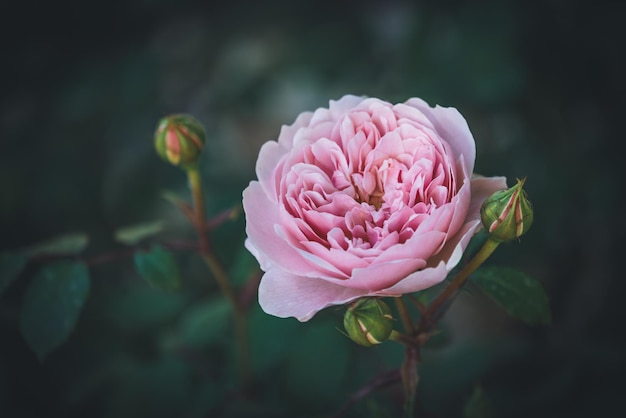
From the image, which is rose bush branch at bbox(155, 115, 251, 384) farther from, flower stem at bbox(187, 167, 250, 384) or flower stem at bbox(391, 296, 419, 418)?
flower stem at bbox(391, 296, 419, 418)

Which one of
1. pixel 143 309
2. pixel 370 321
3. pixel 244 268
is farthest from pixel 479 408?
pixel 143 309

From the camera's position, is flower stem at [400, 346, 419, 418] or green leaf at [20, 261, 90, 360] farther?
green leaf at [20, 261, 90, 360]

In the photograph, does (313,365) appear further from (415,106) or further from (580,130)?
(580,130)

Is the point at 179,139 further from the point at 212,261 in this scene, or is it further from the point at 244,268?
the point at 244,268

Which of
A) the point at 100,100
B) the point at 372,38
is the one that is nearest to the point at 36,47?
the point at 100,100

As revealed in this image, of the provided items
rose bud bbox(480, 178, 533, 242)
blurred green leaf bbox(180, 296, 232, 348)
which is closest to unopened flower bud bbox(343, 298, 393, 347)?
rose bud bbox(480, 178, 533, 242)

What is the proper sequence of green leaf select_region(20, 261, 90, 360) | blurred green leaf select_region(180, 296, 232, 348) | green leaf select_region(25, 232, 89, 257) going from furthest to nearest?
blurred green leaf select_region(180, 296, 232, 348), green leaf select_region(25, 232, 89, 257), green leaf select_region(20, 261, 90, 360)

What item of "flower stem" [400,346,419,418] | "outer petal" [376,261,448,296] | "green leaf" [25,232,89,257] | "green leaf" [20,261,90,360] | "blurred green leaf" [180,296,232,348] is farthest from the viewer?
"blurred green leaf" [180,296,232,348]

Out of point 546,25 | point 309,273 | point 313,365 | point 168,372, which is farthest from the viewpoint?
point 546,25
